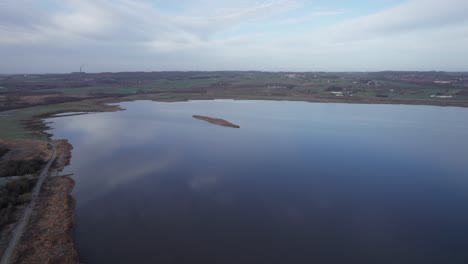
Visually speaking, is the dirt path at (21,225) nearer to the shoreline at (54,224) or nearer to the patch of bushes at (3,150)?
the shoreline at (54,224)

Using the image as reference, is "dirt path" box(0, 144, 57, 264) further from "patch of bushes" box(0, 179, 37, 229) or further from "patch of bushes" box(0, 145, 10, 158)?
"patch of bushes" box(0, 145, 10, 158)

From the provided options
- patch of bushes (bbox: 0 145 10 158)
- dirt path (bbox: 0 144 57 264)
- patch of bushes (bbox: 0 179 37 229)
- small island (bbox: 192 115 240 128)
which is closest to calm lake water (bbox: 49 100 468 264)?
dirt path (bbox: 0 144 57 264)

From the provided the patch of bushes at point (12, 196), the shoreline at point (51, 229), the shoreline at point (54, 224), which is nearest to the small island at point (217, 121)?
the shoreline at point (54, 224)

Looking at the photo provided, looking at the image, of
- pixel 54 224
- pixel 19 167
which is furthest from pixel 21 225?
pixel 19 167

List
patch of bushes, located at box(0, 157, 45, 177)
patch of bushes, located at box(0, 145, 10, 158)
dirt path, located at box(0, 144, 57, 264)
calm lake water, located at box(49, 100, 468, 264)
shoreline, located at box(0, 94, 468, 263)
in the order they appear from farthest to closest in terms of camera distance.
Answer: patch of bushes, located at box(0, 145, 10, 158), patch of bushes, located at box(0, 157, 45, 177), calm lake water, located at box(49, 100, 468, 264), shoreline, located at box(0, 94, 468, 263), dirt path, located at box(0, 144, 57, 264)

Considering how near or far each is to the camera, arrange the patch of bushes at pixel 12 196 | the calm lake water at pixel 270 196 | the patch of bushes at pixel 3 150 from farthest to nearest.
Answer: the patch of bushes at pixel 3 150 < the patch of bushes at pixel 12 196 < the calm lake water at pixel 270 196
